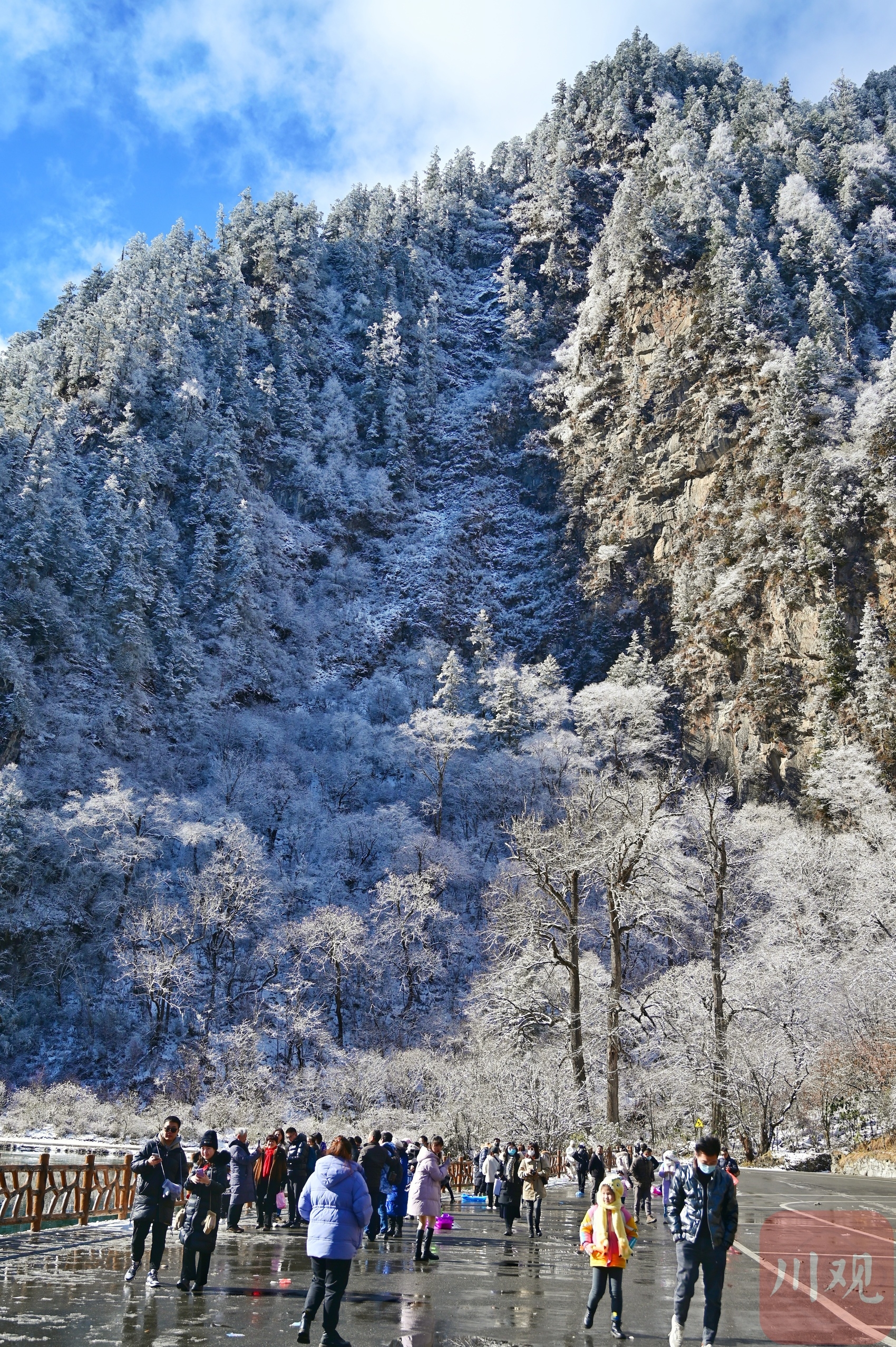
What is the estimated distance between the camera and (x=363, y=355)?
109 metres

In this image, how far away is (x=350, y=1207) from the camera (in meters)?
7.21

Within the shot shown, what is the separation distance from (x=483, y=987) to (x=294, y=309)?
90640 millimetres

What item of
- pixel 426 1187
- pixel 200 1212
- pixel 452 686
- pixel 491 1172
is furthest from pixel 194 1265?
pixel 452 686

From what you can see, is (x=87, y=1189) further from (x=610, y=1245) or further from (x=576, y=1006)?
(x=576, y=1006)

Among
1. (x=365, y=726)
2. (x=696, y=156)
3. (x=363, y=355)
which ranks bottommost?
(x=365, y=726)

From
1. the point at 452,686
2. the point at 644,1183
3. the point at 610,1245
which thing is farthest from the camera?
the point at 452,686

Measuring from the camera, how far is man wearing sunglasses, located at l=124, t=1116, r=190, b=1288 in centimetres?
971

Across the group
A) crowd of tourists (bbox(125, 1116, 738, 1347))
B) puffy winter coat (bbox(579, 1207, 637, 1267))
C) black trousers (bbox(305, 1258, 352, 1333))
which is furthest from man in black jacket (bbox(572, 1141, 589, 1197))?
black trousers (bbox(305, 1258, 352, 1333))

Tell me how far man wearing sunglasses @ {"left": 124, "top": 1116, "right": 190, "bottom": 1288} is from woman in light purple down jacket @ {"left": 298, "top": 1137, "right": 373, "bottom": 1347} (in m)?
2.77

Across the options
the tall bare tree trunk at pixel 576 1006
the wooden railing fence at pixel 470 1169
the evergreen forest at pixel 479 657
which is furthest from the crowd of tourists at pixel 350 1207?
the evergreen forest at pixel 479 657

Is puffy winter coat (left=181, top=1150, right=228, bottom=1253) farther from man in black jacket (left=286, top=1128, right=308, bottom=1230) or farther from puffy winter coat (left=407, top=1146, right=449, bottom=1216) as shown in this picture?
man in black jacket (left=286, top=1128, right=308, bottom=1230)

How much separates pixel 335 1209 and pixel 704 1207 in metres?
2.74

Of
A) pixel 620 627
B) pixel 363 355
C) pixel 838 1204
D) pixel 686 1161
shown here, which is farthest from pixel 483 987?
pixel 363 355

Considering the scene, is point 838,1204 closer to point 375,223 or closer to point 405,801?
point 405,801
